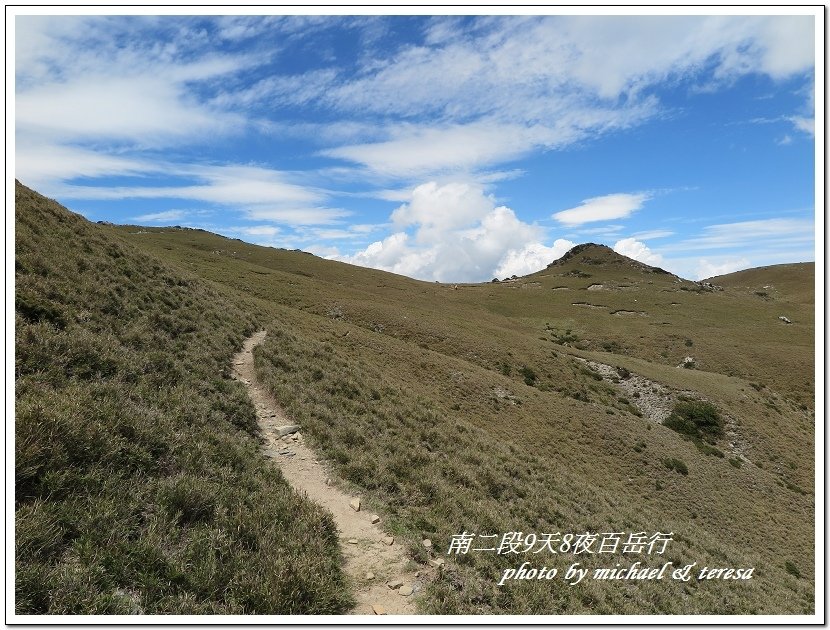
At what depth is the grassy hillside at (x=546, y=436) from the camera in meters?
11.9

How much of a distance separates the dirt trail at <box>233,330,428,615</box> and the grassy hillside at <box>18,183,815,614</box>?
49cm

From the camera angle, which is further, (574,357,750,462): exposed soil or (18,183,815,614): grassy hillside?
(574,357,750,462): exposed soil

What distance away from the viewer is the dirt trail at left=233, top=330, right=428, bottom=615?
25.4 feet

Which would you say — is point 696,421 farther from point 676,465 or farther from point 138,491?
point 138,491

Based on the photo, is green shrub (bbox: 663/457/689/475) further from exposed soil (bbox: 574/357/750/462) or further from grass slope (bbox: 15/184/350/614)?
grass slope (bbox: 15/184/350/614)

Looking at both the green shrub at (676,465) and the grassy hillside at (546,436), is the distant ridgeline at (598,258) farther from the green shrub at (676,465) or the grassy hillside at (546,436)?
the green shrub at (676,465)

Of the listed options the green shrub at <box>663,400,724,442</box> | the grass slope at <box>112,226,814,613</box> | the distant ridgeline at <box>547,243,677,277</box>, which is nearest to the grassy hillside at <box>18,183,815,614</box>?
the grass slope at <box>112,226,814,613</box>

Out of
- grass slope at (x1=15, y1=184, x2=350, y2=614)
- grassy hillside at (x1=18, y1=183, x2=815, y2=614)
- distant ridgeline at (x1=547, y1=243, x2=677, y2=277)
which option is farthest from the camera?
distant ridgeline at (x1=547, y1=243, x2=677, y2=277)

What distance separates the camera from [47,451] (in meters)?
6.96

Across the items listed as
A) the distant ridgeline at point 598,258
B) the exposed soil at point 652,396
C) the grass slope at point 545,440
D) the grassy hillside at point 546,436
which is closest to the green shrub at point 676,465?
the grassy hillside at point 546,436

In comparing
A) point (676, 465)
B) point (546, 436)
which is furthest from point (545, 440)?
point (676, 465)

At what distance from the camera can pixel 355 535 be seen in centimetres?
941

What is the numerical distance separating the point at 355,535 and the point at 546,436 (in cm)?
2404

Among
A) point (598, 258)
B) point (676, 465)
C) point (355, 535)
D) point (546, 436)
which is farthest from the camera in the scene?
point (598, 258)
